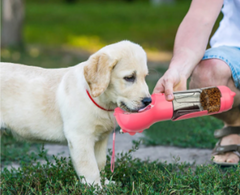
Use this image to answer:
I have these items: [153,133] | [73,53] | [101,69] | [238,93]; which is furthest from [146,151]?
[73,53]

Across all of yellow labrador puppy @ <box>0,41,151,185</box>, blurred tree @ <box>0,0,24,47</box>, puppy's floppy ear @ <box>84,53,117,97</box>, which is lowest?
blurred tree @ <box>0,0,24,47</box>

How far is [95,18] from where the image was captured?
59.0 feet

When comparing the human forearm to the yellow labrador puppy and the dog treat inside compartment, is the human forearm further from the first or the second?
the yellow labrador puppy

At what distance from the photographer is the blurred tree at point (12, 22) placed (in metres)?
9.84

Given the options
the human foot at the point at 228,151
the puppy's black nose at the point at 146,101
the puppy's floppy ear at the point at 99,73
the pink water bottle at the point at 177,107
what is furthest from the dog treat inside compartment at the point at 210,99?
the human foot at the point at 228,151

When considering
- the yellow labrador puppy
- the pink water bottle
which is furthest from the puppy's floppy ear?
the pink water bottle

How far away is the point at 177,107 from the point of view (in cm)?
255

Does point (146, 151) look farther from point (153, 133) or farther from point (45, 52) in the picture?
point (45, 52)

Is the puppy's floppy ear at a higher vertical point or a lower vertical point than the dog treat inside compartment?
higher

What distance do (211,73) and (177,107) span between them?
0.66m

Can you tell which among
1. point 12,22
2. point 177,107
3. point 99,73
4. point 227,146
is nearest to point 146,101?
point 177,107

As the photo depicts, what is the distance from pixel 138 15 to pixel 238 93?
15873 mm

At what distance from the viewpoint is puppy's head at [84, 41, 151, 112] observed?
251 centimetres

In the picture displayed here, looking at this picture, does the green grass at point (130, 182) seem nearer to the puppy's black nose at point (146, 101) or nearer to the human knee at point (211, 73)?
the puppy's black nose at point (146, 101)
